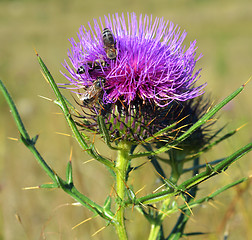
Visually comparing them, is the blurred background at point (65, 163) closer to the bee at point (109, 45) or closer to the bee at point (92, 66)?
the bee at point (92, 66)

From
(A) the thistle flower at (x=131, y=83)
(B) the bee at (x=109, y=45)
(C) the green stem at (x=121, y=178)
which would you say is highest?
(B) the bee at (x=109, y=45)

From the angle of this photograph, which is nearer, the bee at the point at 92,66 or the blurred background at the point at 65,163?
the bee at the point at 92,66

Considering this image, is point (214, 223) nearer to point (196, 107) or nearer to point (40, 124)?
point (196, 107)

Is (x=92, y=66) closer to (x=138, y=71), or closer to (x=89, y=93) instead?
(x=89, y=93)

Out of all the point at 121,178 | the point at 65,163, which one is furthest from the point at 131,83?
the point at 65,163

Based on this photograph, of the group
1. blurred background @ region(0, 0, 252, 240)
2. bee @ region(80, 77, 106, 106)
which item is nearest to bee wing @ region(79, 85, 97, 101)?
bee @ region(80, 77, 106, 106)

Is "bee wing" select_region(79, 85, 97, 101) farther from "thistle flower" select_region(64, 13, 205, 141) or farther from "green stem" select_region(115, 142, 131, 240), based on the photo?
"green stem" select_region(115, 142, 131, 240)

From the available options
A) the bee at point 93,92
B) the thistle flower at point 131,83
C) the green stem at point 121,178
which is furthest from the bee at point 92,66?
the green stem at point 121,178

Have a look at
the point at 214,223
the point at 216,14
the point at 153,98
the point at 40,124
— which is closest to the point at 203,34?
the point at 216,14
